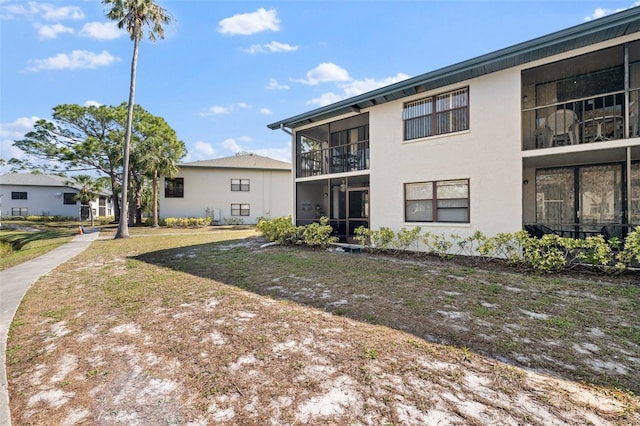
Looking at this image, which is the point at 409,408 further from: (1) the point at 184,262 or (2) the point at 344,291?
(1) the point at 184,262

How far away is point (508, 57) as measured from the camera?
26.3ft

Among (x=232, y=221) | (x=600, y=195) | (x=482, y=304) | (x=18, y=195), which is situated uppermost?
(x=18, y=195)

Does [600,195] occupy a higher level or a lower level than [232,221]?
higher

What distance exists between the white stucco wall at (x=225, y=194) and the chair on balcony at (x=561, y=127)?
80.9 ft

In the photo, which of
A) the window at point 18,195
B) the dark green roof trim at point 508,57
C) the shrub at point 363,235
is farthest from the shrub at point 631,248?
the window at point 18,195

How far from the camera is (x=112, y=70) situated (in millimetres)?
20125

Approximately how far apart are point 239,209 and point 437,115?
2378 centimetres

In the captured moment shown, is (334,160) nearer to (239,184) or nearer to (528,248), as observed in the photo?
(528,248)

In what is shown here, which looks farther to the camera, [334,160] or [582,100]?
[334,160]

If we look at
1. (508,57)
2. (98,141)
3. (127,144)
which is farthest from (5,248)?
(508,57)

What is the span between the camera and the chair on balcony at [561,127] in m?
8.68

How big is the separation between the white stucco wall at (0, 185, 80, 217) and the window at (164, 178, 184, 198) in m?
20.4

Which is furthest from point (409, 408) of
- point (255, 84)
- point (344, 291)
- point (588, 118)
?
point (255, 84)

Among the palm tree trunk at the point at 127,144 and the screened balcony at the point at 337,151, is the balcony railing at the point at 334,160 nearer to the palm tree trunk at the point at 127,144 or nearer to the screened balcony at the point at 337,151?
the screened balcony at the point at 337,151
